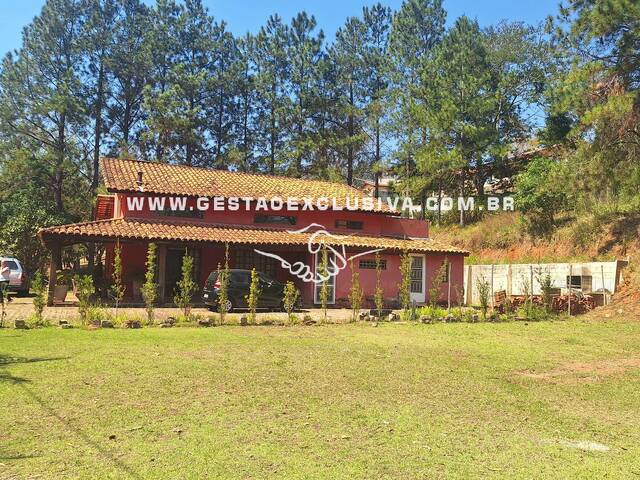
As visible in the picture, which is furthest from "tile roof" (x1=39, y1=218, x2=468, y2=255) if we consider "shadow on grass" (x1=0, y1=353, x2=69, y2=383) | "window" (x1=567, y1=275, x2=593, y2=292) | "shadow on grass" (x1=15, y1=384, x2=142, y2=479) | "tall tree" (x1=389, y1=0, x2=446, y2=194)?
"shadow on grass" (x1=15, y1=384, x2=142, y2=479)

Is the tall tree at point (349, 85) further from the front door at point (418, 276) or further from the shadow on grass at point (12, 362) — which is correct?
the shadow on grass at point (12, 362)

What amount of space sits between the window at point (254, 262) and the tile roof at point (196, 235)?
3.24ft

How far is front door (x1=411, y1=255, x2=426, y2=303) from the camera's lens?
74.8 feet

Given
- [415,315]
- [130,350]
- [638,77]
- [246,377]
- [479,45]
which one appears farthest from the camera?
[479,45]

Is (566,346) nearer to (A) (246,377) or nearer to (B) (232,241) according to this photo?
(A) (246,377)

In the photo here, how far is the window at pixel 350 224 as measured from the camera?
973 inches

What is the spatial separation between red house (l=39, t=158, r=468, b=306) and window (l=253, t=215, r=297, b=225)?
0.05 metres

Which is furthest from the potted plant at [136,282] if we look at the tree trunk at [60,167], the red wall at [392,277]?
the tree trunk at [60,167]

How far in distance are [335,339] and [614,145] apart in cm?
1392

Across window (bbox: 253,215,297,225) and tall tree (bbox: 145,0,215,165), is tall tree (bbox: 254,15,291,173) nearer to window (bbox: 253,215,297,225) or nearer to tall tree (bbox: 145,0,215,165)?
tall tree (bbox: 145,0,215,165)

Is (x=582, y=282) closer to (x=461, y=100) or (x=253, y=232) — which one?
(x=253, y=232)

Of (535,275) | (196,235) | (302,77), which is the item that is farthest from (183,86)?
(535,275)

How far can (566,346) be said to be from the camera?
1100cm

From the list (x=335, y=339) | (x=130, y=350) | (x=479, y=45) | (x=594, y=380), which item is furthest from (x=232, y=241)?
(x=479, y=45)
